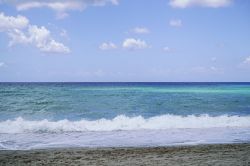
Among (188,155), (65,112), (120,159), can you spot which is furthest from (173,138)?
(65,112)

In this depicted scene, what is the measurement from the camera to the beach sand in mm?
9254

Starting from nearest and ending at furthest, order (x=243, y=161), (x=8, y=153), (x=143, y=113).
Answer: (x=243, y=161), (x=8, y=153), (x=143, y=113)

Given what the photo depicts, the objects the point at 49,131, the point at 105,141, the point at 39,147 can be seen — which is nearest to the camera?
the point at 39,147

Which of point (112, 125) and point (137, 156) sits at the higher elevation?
point (137, 156)

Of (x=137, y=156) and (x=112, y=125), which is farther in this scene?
(x=112, y=125)

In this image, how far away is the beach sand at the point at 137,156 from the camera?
9.25 metres

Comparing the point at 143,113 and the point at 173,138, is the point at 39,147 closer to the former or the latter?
the point at 173,138

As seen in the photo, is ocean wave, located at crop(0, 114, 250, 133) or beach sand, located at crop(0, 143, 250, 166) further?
ocean wave, located at crop(0, 114, 250, 133)

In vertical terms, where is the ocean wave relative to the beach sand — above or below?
below

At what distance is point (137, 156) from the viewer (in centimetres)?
1004

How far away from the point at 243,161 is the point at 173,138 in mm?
5242

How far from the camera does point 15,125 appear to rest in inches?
723

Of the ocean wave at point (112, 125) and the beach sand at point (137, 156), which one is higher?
the beach sand at point (137, 156)

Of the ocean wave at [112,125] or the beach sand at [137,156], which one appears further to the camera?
the ocean wave at [112,125]
